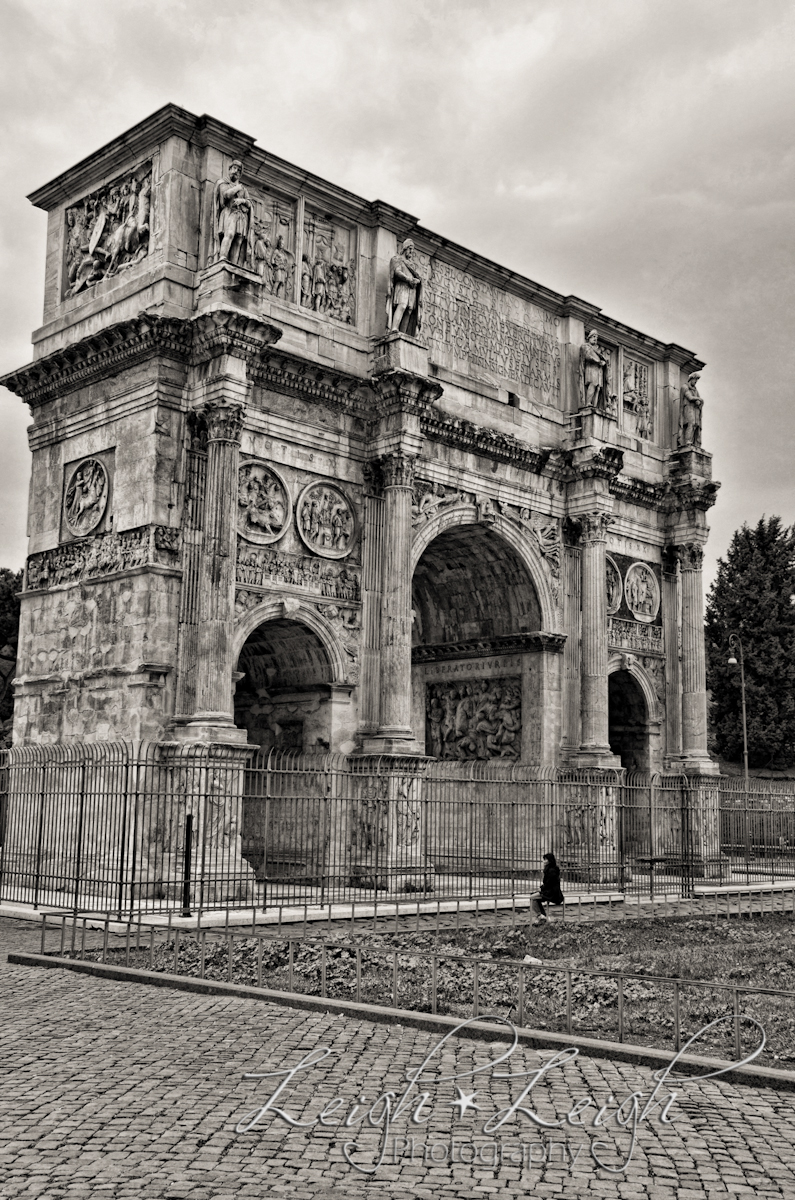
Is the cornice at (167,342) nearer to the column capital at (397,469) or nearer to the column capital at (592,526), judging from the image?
the column capital at (397,469)

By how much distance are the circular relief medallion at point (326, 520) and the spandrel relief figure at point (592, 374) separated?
7.63 meters

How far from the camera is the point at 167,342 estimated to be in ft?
70.6

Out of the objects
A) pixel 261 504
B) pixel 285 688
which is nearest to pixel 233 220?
pixel 261 504

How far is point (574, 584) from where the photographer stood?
94.1 ft

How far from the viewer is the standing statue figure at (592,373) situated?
95.4ft

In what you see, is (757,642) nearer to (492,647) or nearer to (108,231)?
(492,647)

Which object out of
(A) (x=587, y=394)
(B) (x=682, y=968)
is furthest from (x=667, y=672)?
(B) (x=682, y=968)

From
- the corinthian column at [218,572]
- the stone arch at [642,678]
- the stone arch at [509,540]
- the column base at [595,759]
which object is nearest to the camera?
the corinthian column at [218,572]

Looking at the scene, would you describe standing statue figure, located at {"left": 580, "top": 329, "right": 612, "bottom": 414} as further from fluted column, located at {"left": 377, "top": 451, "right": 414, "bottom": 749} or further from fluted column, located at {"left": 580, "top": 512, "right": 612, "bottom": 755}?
fluted column, located at {"left": 377, "top": 451, "right": 414, "bottom": 749}

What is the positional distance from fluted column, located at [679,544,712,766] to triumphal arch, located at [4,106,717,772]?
0.07 m

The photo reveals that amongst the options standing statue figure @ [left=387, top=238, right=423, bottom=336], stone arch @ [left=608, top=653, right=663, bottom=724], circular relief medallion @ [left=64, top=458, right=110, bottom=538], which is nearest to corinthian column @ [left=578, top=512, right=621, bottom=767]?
stone arch @ [left=608, top=653, right=663, bottom=724]

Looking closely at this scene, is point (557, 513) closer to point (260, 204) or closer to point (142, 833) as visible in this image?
point (260, 204)

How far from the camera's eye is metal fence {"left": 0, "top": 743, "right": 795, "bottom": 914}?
1873 cm

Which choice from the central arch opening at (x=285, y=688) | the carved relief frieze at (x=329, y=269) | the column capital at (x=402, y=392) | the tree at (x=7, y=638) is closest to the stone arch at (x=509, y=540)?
the column capital at (x=402, y=392)
